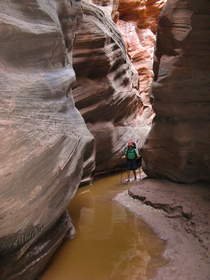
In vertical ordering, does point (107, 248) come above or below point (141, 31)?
below

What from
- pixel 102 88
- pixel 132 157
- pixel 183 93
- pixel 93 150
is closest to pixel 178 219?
pixel 93 150

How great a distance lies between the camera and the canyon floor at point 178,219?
5324 mm

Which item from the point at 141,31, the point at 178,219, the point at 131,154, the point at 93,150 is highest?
the point at 141,31

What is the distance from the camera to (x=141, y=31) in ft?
68.2

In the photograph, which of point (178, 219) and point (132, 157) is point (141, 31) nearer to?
point (132, 157)

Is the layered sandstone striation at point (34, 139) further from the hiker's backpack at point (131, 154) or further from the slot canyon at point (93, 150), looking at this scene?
the hiker's backpack at point (131, 154)

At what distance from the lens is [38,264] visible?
206 inches

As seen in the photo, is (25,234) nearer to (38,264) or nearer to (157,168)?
(38,264)

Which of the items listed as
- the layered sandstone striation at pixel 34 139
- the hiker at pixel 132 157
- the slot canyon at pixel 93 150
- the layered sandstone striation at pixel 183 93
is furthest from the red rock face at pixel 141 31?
the layered sandstone striation at pixel 34 139

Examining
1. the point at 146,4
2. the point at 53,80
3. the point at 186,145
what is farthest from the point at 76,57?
the point at 146,4

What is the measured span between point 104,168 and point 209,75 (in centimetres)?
516

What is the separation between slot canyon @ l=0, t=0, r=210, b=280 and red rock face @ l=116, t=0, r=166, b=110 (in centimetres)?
660

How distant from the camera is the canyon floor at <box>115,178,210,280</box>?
210 inches

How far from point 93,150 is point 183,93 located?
8.92 ft
